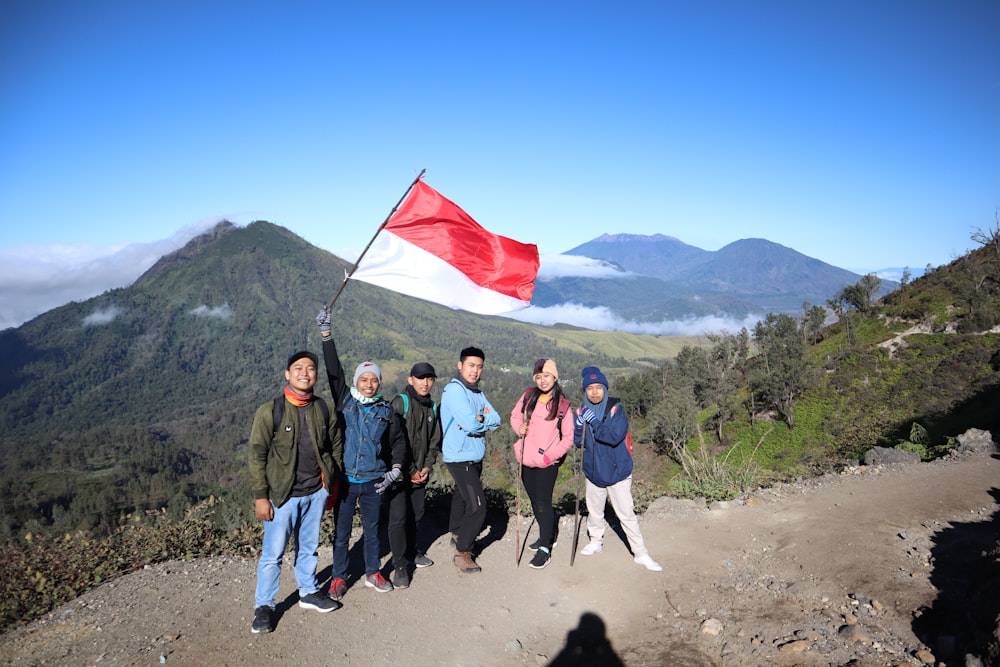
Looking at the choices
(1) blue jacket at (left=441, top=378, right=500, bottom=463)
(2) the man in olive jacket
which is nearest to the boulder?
(1) blue jacket at (left=441, top=378, right=500, bottom=463)

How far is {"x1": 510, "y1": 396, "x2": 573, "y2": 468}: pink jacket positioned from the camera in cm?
604

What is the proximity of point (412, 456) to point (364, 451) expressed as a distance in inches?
27.0

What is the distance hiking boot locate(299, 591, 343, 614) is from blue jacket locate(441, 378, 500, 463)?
66.8 inches

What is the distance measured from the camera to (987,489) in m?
8.29

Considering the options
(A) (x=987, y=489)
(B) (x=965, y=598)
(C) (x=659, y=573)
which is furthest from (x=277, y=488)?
(A) (x=987, y=489)

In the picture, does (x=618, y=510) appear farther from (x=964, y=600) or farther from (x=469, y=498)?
(x=964, y=600)

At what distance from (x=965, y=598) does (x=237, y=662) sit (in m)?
5.98

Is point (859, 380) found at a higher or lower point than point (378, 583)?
higher

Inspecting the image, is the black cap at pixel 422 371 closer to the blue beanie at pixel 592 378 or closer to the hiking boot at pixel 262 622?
the blue beanie at pixel 592 378

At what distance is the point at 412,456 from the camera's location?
232 inches

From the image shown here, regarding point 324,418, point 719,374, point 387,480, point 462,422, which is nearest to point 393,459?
point 387,480

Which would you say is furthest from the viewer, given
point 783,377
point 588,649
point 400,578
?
point 783,377

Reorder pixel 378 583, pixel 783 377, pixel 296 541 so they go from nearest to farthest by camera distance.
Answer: pixel 296 541
pixel 378 583
pixel 783 377

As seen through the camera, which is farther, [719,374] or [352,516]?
[719,374]
